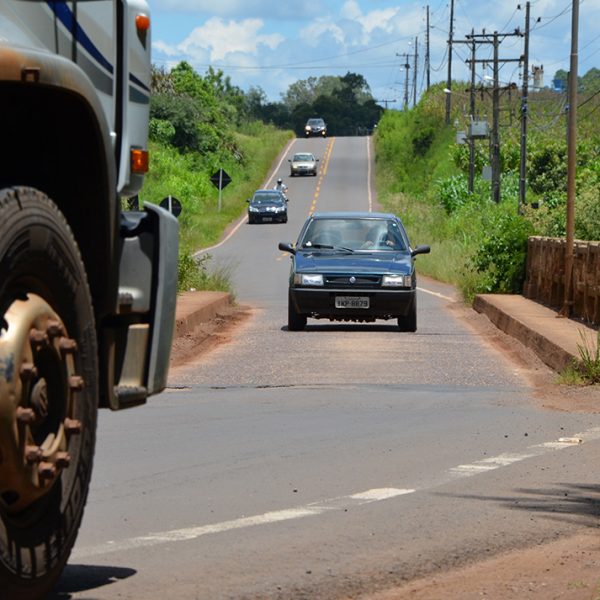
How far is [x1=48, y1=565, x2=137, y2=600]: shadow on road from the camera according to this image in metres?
5.57

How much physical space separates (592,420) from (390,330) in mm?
11070

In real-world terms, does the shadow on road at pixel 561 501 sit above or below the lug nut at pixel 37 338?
below

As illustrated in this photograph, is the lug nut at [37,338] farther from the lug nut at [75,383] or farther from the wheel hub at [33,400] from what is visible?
the lug nut at [75,383]

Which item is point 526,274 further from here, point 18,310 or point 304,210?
point 304,210

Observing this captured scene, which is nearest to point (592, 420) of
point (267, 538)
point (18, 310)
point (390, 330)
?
point (267, 538)

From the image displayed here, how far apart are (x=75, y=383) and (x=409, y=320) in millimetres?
18309

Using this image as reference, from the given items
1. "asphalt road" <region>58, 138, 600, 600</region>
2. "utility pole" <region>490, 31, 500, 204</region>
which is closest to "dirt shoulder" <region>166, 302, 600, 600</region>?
"asphalt road" <region>58, 138, 600, 600</region>

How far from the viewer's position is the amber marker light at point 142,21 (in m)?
5.89

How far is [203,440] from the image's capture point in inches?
404

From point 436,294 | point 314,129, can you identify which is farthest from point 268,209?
point 314,129

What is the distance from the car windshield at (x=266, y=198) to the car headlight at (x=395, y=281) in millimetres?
53222

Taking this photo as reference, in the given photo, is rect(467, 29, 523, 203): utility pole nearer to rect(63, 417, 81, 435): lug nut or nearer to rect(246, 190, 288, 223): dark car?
rect(246, 190, 288, 223): dark car

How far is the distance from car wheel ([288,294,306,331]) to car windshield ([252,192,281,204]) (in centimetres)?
5293

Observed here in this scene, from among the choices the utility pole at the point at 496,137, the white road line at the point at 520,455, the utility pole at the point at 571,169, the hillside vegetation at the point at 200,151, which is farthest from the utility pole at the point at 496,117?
the white road line at the point at 520,455
